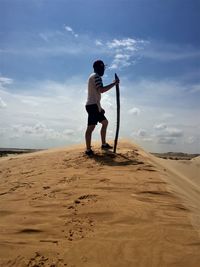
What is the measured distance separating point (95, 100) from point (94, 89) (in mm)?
241

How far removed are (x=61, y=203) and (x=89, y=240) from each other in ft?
3.75

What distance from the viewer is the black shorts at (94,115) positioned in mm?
7652

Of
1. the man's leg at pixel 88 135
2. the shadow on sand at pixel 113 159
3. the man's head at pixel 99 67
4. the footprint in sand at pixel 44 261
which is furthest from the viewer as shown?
the man's head at pixel 99 67

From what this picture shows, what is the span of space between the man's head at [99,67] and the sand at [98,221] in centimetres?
245

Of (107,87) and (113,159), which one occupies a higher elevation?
(107,87)

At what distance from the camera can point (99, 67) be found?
25.5ft

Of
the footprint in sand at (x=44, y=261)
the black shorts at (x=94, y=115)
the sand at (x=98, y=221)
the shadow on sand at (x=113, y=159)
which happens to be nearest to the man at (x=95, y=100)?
the black shorts at (x=94, y=115)

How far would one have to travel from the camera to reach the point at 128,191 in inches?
193

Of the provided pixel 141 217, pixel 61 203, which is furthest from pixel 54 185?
pixel 141 217

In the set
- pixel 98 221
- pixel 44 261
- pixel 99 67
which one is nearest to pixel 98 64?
pixel 99 67

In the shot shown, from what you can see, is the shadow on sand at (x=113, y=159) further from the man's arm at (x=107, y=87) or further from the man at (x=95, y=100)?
the man's arm at (x=107, y=87)

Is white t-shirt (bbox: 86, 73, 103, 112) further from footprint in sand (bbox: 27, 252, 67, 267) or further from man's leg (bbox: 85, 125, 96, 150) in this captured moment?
footprint in sand (bbox: 27, 252, 67, 267)

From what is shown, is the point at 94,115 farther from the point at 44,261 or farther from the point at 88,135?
the point at 44,261

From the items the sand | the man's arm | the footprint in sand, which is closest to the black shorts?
the man's arm
